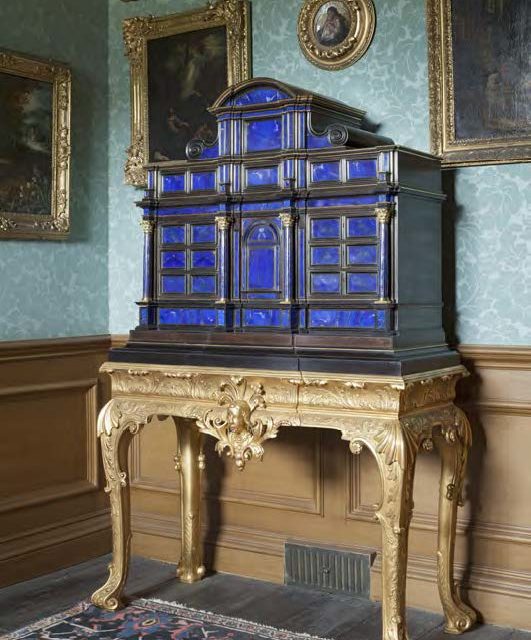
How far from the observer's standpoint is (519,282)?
4.32 m

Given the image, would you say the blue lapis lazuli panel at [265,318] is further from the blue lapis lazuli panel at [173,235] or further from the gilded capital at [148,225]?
the gilded capital at [148,225]

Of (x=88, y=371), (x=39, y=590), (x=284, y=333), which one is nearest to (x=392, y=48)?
(x=284, y=333)

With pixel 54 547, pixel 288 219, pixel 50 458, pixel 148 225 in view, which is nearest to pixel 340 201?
pixel 288 219

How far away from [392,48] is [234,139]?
3.16ft

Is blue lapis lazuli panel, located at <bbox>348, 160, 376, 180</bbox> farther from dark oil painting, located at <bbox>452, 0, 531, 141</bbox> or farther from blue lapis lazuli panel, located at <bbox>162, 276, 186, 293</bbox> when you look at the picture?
blue lapis lazuli panel, located at <bbox>162, 276, 186, 293</bbox>

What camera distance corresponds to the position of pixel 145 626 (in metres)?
4.32

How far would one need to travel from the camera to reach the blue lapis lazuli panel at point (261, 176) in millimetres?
4117

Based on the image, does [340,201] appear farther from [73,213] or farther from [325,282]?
[73,213]

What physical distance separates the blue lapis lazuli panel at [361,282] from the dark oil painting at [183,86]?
58.0 inches

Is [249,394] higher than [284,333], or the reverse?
[284,333]

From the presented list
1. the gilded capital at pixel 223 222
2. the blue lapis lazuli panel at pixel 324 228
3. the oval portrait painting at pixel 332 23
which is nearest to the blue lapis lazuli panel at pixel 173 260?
the gilded capital at pixel 223 222

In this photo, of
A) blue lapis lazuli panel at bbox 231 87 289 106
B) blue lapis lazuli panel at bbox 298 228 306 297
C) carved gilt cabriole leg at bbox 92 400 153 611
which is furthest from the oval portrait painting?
carved gilt cabriole leg at bbox 92 400 153 611

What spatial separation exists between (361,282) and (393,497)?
0.85 m

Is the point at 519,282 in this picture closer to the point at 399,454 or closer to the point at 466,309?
the point at 466,309
